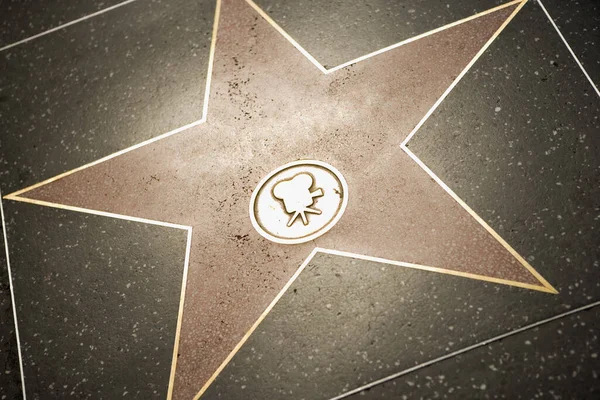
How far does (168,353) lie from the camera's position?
1507mm

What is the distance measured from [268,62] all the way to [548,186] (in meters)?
1.00

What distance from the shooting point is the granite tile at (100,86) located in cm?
191

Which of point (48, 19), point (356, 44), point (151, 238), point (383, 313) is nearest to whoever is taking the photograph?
point (383, 313)

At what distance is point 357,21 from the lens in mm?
1936

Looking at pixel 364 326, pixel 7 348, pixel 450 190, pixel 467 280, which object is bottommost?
pixel 7 348

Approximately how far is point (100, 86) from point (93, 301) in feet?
2.75

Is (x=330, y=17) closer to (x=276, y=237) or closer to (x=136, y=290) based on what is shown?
(x=276, y=237)

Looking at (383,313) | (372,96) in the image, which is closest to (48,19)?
(372,96)

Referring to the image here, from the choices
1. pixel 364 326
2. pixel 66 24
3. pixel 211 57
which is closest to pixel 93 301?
pixel 364 326

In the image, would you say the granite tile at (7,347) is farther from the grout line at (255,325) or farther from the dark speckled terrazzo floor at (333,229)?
the grout line at (255,325)

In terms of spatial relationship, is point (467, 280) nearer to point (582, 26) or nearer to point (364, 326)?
point (364, 326)

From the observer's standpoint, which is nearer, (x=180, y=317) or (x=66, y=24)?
(x=180, y=317)

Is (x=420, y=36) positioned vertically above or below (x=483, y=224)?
above

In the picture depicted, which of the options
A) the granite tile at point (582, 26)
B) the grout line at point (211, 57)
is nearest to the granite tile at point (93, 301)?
the grout line at point (211, 57)
